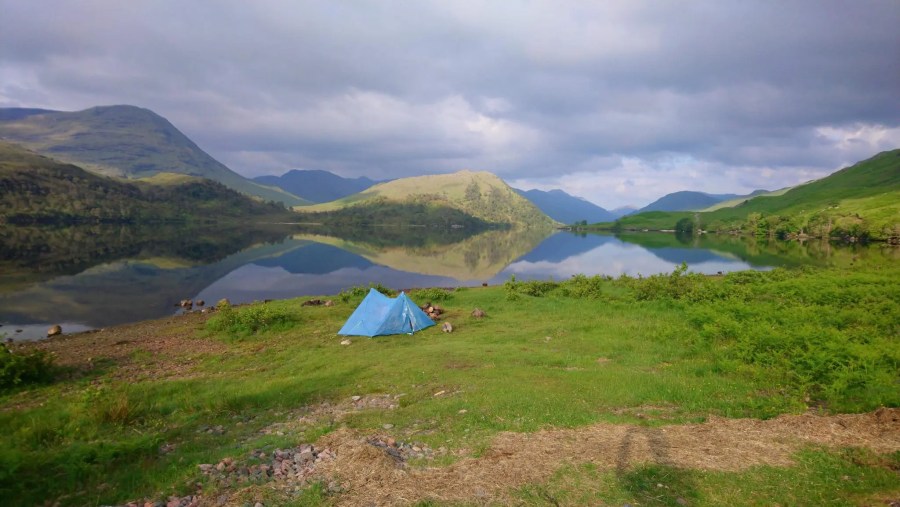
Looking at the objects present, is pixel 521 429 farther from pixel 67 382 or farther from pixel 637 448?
pixel 67 382

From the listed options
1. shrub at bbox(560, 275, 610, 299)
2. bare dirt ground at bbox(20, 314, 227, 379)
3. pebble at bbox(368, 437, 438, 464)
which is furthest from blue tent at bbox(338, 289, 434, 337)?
pebble at bbox(368, 437, 438, 464)

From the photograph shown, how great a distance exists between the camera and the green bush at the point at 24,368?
1639cm

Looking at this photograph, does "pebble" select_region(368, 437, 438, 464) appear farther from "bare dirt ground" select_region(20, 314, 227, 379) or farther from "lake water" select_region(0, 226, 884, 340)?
"lake water" select_region(0, 226, 884, 340)

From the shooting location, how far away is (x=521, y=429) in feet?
36.5

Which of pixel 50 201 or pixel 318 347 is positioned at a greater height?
pixel 50 201

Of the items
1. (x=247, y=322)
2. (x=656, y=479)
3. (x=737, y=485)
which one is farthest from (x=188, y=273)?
(x=737, y=485)

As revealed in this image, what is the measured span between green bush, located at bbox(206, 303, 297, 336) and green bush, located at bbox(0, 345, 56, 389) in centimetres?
879

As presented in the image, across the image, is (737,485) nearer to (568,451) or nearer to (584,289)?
(568,451)

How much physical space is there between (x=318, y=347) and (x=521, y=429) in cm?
1481

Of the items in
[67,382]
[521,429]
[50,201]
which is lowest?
[67,382]

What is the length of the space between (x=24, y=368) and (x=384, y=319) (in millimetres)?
15451

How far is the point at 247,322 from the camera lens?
26875 millimetres

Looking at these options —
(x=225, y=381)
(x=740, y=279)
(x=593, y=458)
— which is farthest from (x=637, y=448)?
(x=740, y=279)

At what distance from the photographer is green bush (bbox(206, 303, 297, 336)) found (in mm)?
26516
